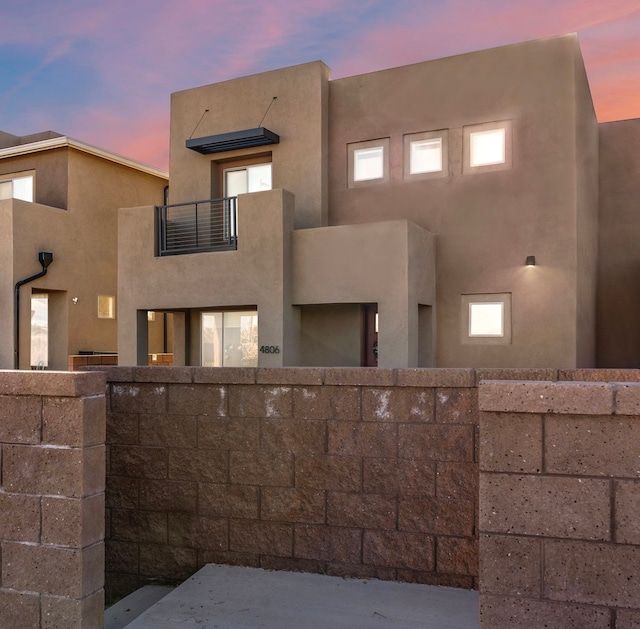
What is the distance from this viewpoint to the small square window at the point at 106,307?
17.8 meters

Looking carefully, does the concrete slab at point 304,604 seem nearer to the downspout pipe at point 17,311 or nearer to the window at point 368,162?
the window at point 368,162

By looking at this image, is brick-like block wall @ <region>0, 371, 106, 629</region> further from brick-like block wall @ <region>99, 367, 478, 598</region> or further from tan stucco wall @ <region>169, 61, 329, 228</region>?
tan stucco wall @ <region>169, 61, 329, 228</region>

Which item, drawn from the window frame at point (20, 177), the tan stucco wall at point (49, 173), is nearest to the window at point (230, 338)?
the tan stucco wall at point (49, 173)

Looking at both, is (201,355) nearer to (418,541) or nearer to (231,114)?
(231,114)

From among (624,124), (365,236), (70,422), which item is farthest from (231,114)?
(70,422)

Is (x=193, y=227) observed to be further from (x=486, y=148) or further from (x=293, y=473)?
(x=293, y=473)

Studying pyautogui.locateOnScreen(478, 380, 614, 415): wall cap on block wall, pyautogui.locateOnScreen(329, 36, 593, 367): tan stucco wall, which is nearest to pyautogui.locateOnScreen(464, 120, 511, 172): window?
pyautogui.locateOnScreen(329, 36, 593, 367): tan stucco wall

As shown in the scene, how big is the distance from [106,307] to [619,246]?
558 inches

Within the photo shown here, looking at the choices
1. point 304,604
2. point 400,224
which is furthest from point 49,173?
point 304,604

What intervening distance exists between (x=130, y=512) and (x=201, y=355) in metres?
8.72

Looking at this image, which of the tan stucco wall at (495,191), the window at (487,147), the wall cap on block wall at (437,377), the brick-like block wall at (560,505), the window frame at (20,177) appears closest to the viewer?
the brick-like block wall at (560,505)

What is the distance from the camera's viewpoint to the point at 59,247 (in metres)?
16.4

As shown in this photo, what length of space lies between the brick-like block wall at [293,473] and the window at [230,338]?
7.78 meters

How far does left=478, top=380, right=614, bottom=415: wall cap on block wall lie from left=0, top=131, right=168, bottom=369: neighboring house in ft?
48.5
